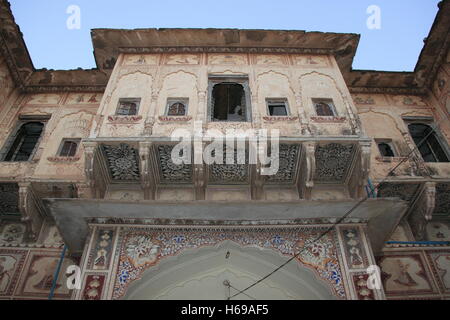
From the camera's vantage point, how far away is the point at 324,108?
28.1 feet

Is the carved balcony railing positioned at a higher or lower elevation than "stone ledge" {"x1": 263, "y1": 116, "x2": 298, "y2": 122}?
lower

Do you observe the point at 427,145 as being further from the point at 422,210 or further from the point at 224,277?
the point at 224,277

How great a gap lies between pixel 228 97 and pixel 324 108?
88.4 inches

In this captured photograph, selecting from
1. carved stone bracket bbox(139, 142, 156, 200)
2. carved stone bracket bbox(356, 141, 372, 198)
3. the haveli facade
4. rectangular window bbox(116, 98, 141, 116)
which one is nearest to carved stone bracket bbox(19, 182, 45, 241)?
the haveli facade

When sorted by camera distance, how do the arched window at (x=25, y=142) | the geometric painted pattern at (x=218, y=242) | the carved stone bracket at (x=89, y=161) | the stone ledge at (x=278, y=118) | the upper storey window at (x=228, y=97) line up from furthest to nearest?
the arched window at (x=25, y=142) → the upper storey window at (x=228, y=97) → the stone ledge at (x=278, y=118) → the carved stone bracket at (x=89, y=161) → the geometric painted pattern at (x=218, y=242)

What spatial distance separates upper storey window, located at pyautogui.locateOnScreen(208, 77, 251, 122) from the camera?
9078 mm

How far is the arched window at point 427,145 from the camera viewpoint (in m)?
9.30

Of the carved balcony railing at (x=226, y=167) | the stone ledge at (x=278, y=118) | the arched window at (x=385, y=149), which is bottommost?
the carved balcony railing at (x=226, y=167)

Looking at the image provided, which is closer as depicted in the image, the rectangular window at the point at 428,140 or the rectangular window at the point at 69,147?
the rectangular window at the point at 69,147

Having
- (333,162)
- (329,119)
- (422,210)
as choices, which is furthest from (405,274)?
(329,119)

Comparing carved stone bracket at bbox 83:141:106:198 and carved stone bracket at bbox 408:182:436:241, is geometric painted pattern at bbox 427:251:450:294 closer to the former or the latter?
carved stone bracket at bbox 408:182:436:241

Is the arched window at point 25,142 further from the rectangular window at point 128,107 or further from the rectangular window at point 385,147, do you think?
the rectangular window at point 385,147

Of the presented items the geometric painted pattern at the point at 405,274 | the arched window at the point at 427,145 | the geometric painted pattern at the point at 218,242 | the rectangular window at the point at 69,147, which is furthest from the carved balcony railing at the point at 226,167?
the arched window at the point at 427,145

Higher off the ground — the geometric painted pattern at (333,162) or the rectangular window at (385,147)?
the rectangular window at (385,147)
